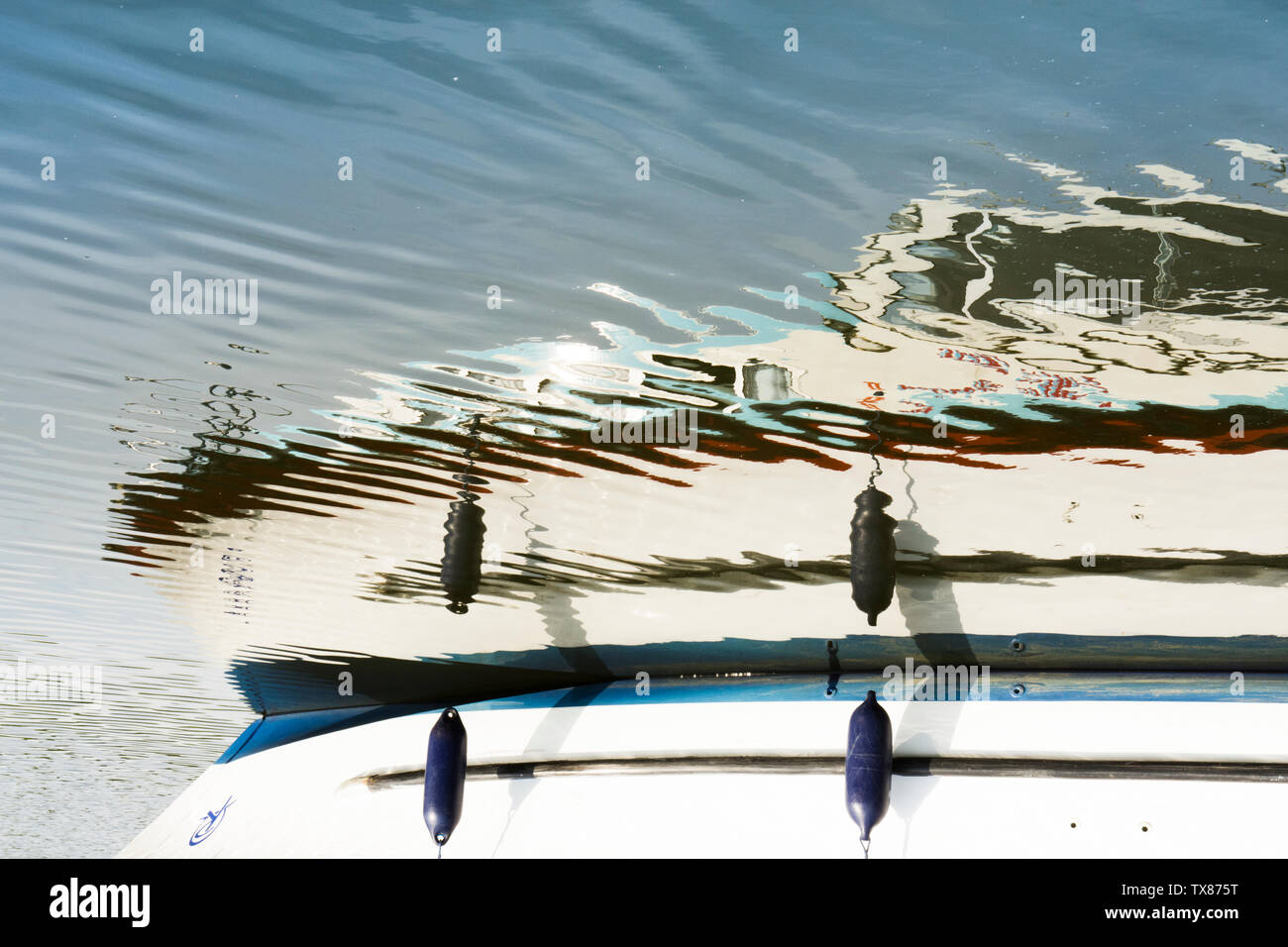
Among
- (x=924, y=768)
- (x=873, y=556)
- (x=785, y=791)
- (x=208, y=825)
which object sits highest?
(x=873, y=556)

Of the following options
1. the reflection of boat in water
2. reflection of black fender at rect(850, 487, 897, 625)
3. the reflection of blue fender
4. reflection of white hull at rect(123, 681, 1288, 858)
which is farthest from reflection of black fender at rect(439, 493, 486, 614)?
the reflection of blue fender

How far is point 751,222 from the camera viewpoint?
9.14ft

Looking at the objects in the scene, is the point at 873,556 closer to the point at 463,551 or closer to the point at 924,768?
the point at 924,768

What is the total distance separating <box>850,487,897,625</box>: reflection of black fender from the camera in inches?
161

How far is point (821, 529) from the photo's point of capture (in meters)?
4.62

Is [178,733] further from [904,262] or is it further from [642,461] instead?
[904,262]

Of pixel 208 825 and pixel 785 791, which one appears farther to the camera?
pixel 208 825

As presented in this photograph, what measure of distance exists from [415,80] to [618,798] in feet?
10.1

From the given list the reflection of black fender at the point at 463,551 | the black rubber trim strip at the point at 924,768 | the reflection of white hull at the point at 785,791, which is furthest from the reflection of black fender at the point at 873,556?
the reflection of black fender at the point at 463,551

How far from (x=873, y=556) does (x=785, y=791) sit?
1.04 metres

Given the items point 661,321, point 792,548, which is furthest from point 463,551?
point 661,321

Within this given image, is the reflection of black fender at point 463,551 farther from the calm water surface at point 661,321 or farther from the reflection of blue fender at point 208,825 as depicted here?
the reflection of blue fender at point 208,825

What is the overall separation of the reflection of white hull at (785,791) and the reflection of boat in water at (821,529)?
17mm

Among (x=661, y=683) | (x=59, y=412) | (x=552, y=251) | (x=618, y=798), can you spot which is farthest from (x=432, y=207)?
(x=661, y=683)
